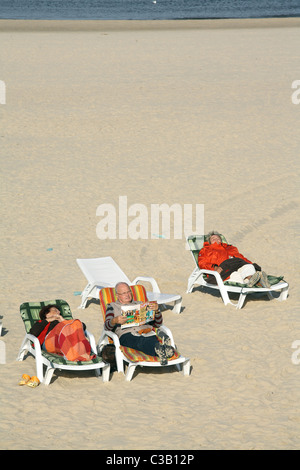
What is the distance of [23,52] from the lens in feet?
97.3

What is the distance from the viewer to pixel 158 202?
15023mm

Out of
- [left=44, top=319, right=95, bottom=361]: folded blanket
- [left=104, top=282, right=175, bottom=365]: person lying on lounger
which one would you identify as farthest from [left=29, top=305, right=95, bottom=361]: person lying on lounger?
[left=104, top=282, right=175, bottom=365]: person lying on lounger

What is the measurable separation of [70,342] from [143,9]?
2037 inches

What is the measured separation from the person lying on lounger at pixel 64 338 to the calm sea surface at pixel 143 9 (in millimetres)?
41869

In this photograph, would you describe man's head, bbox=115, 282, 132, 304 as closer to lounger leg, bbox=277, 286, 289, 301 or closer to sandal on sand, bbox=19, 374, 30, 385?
sandal on sand, bbox=19, 374, 30, 385

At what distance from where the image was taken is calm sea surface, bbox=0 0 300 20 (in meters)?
49.4

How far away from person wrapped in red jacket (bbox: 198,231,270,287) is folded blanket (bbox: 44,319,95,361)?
3.11m

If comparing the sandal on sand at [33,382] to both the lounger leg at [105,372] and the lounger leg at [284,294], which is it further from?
the lounger leg at [284,294]

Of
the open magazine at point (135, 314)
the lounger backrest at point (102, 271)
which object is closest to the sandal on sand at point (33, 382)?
the open magazine at point (135, 314)

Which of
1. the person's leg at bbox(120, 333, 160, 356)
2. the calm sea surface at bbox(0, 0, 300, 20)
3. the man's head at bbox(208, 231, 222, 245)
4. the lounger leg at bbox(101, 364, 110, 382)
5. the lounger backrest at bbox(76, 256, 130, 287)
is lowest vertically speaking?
the lounger leg at bbox(101, 364, 110, 382)

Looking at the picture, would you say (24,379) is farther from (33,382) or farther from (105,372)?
(105,372)

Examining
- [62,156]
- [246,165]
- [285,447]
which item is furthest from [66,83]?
[285,447]

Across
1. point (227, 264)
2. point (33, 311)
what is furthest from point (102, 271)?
point (33, 311)
